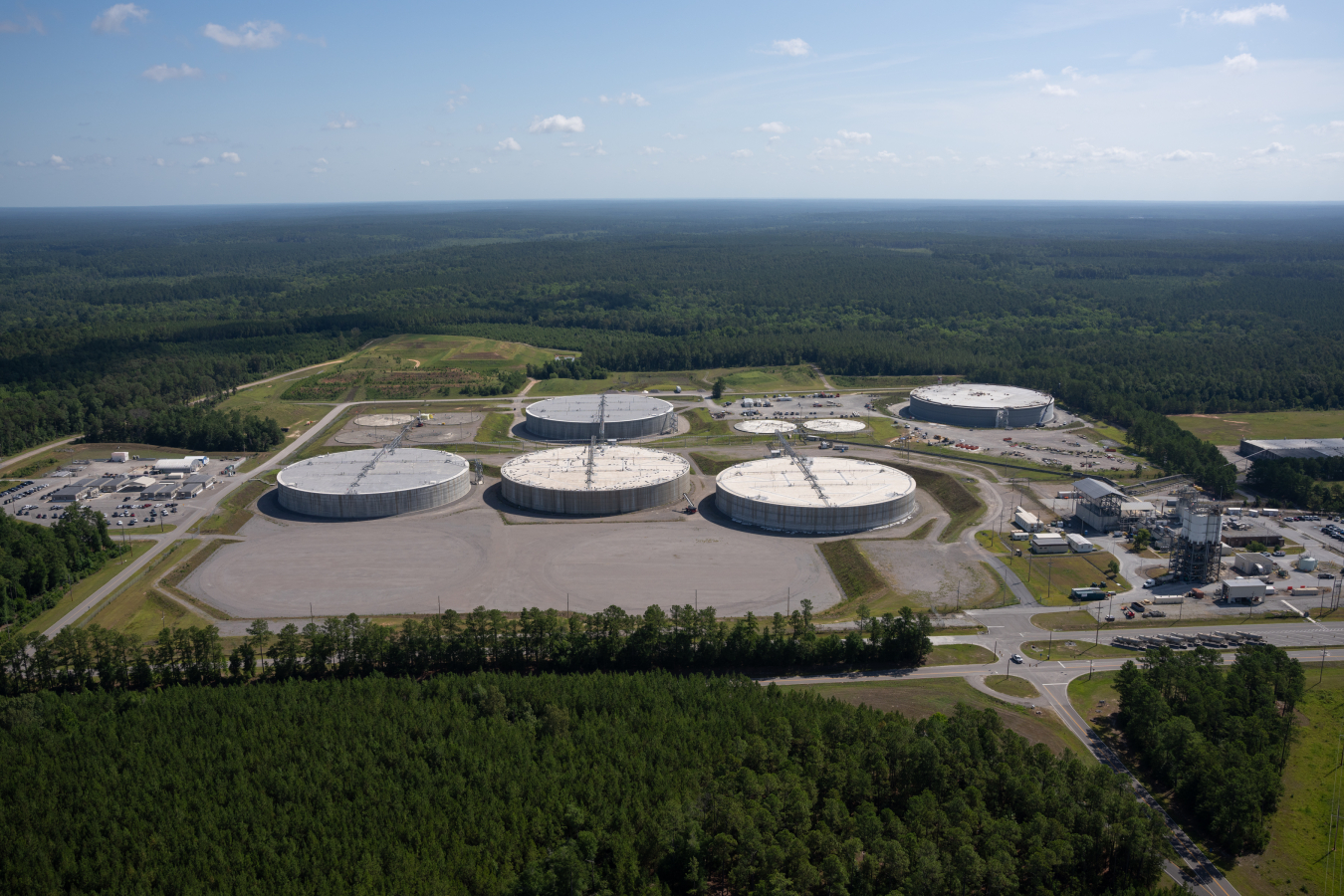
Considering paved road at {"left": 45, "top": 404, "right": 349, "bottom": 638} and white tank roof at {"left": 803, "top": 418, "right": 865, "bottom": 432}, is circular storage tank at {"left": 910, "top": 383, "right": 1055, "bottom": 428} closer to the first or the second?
white tank roof at {"left": 803, "top": 418, "right": 865, "bottom": 432}

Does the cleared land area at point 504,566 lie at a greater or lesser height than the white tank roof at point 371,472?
lesser

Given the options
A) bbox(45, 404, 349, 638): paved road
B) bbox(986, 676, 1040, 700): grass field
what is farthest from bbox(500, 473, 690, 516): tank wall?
bbox(986, 676, 1040, 700): grass field

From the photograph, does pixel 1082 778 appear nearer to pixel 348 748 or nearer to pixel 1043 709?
pixel 1043 709

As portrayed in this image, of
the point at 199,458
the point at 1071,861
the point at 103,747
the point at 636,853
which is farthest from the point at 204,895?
the point at 199,458

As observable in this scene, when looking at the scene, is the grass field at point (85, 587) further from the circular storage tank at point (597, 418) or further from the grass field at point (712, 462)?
the grass field at point (712, 462)

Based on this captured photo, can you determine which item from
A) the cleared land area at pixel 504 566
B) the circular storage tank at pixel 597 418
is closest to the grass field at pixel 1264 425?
the circular storage tank at pixel 597 418

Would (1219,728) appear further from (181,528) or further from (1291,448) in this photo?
(181,528)
